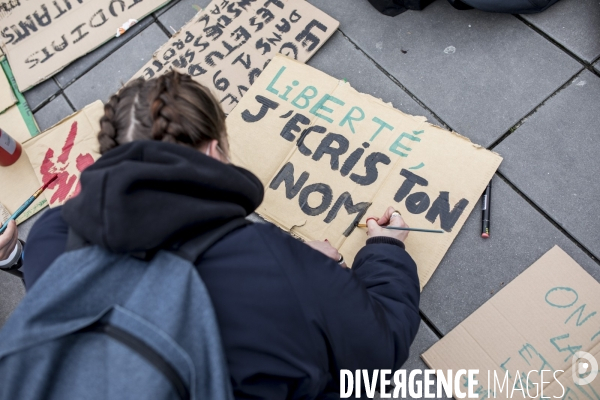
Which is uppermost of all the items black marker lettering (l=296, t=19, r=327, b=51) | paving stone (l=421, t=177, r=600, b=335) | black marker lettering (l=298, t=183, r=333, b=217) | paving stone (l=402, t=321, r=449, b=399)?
black marker lettering (l=296, t=19, r=327, b=51)

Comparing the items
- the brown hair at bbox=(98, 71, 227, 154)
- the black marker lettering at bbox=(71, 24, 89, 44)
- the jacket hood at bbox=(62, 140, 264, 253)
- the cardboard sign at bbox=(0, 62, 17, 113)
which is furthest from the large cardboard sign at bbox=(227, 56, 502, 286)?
the cardboard sign at bbox=(0, 62, 17, 113)

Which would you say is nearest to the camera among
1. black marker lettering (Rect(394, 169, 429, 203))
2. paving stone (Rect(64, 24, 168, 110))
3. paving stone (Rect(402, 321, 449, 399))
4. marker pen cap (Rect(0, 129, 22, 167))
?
paving stone (Rect(402, 321, 449, 399))

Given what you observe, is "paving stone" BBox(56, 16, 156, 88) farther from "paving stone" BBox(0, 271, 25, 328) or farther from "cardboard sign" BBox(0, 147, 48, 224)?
"paving stone" BBox(0, 271, 25, 328)

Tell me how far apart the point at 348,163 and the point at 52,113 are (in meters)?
1.44

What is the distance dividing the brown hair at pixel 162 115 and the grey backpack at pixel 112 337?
253mm

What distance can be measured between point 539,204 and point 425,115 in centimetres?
53

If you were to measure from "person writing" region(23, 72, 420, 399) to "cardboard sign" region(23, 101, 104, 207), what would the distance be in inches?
37.3

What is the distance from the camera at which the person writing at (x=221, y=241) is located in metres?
0.67

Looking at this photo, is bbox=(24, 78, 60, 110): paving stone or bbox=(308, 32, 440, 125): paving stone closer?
bbox=(308, 32, 440, 125): paving stone

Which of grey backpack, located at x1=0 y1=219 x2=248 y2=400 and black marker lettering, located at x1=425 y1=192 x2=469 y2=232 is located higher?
grey backpack, located at x1=0 y1=219 x2=248 y2=400

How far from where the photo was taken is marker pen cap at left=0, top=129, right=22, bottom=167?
173cm

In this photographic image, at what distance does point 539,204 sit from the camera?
149cm

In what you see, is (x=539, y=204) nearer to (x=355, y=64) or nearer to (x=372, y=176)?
(x=372, y=176)

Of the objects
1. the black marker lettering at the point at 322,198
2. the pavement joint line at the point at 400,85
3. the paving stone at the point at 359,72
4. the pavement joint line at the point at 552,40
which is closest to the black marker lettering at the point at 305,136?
the black marker lettering at the point at 322,198
